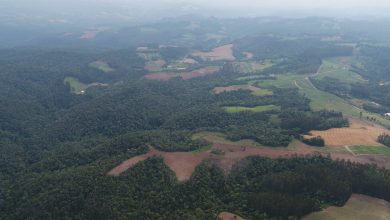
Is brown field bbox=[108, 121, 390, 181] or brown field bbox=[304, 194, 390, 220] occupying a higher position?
brown field bbox=[108, 121, 390, 181]

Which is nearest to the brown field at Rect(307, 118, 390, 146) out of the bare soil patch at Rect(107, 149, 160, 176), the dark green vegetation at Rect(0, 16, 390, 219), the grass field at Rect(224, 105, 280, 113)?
the dark green vegetation at Rect(0, 16, 390, 219)

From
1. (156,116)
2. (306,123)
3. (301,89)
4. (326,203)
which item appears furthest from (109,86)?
(326,203)

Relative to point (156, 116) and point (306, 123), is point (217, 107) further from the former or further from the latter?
point (306, 123)

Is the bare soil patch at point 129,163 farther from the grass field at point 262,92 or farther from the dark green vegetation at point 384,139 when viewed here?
the grass field at point 262,92

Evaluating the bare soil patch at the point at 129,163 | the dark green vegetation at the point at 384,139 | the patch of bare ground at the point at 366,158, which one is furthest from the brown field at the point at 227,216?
the dark green vegetation at the point at 384,139

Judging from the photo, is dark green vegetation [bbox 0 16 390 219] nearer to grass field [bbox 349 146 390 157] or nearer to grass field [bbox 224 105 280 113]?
grass field [bbox 224 105 280 113]

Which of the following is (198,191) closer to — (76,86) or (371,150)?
(371,150)
